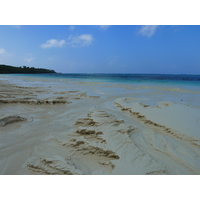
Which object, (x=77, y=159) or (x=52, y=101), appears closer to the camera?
(x=77, y=159)

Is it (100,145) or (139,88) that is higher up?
(139,88)

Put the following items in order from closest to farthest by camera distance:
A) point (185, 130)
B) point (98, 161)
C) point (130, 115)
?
1. point (98, 161)
2. point (185, 130)
3. point (130, 115)

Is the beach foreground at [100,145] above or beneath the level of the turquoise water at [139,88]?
beneath

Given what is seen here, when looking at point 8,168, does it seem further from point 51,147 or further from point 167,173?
point 167,173

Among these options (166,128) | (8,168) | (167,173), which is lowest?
(8,168)

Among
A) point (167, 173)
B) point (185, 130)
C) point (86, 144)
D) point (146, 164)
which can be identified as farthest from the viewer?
point (185, 130)

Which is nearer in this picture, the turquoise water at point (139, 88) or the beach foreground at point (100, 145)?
the beach foreground at point (100, 145)

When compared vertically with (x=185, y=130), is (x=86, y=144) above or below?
below

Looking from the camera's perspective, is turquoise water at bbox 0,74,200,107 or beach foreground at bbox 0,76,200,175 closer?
beach foreground at bbox 0,76,200,175

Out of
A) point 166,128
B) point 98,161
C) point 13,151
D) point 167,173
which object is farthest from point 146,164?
point 13,151

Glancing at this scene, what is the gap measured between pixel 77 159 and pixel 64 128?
1111 millimetres

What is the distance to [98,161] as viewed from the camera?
6.26 ft

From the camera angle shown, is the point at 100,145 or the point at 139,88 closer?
Answer: the point at 100,145

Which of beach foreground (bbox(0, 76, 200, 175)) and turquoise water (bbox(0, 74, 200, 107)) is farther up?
turquoise water (bbox(0, 74, 200, 107))
